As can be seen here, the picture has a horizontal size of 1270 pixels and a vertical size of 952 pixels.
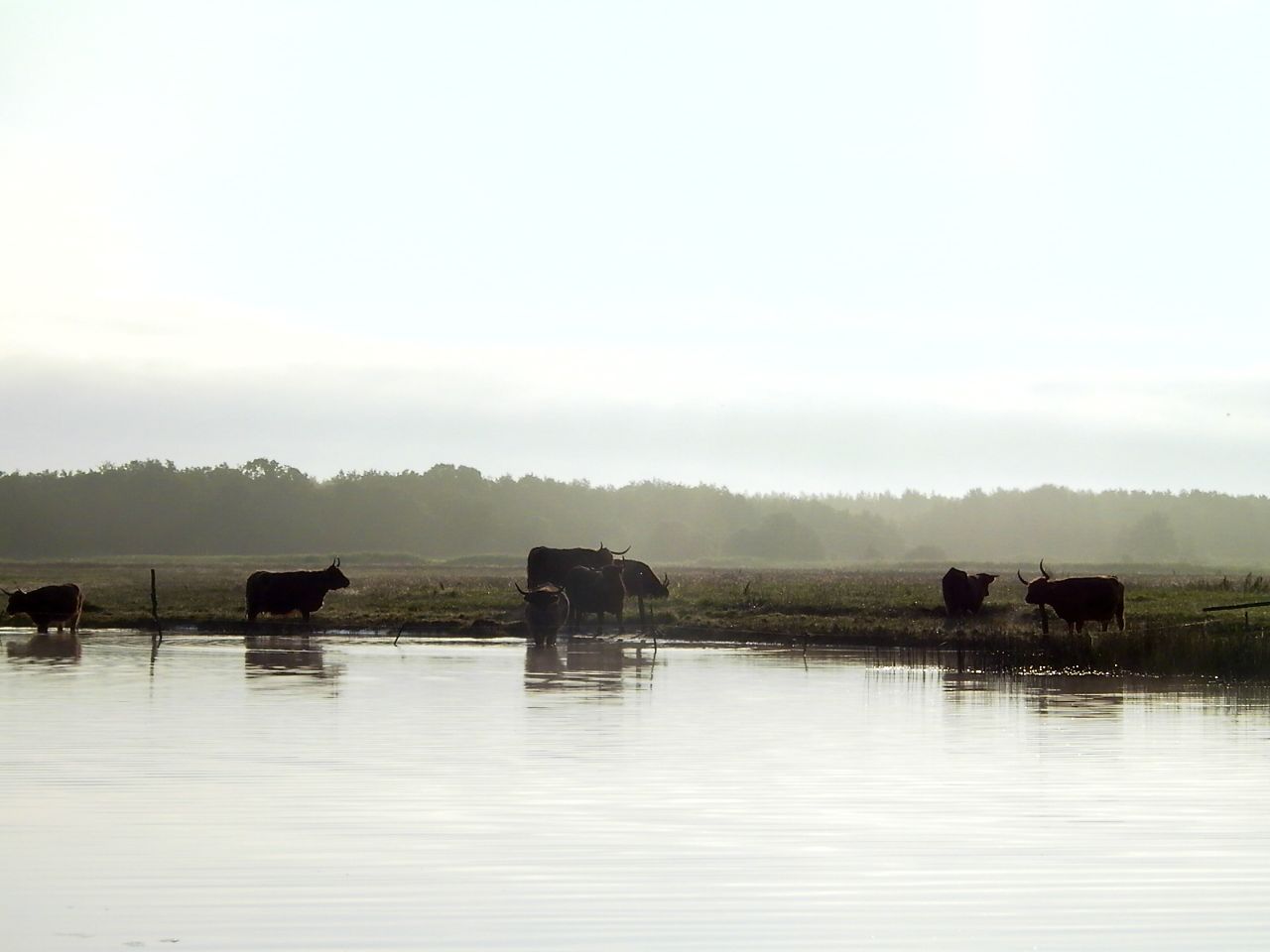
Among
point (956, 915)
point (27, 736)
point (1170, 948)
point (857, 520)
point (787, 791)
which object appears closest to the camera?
point (1170, 948)

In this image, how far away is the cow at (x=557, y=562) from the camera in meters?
46.5

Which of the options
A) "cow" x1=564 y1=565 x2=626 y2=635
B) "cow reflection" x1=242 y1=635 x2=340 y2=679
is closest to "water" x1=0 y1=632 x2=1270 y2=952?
"cow reflection" x1=242 y1=635 x2=340 y2=679

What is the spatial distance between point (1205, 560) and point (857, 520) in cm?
3888

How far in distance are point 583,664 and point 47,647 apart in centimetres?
1189

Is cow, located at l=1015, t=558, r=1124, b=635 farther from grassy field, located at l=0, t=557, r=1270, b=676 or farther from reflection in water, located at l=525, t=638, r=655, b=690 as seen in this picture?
reflection in water, located at l=525, t=638, r=655, b=690

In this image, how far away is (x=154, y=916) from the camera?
10.2 metres

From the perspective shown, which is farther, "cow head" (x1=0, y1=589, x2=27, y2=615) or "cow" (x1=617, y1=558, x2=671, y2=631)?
"cow" (x1=617, y1=558, x2=671, y2=631)

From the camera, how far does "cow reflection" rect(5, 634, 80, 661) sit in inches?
1299

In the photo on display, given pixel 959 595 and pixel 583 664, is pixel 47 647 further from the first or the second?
pixel 959 595

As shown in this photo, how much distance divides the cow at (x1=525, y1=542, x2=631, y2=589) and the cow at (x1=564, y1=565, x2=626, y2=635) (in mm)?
3136

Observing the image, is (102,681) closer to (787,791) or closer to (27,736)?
(27,736)

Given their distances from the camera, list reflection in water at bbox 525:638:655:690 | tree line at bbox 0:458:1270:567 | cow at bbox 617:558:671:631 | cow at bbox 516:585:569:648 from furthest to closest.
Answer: tree line at bbox 0:458:1270:567 → cow at bbox 617:558:671:631 → cow at bbox 516:585:569:648 → reflection in water at bbox 525:638:655:690

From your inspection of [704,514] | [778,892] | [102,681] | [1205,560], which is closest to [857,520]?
[704,514]

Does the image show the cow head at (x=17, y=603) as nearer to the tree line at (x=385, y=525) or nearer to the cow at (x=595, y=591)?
the cow at (x=595, y=591)
